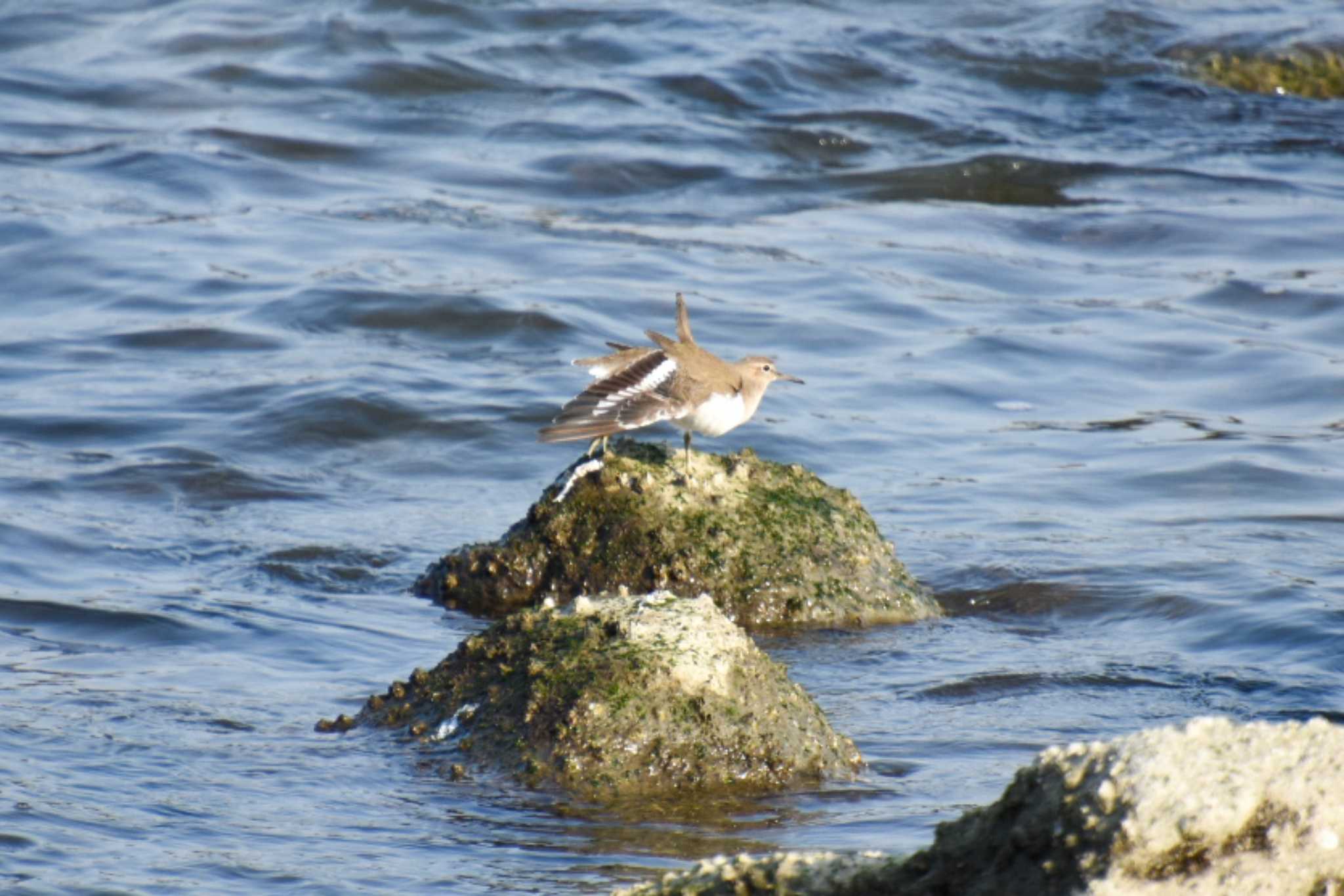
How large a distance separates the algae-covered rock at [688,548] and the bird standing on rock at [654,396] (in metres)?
0.15

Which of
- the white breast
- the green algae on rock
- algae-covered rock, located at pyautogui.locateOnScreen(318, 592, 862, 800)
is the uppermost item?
the green algae on rock

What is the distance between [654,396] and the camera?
6227 millimetres

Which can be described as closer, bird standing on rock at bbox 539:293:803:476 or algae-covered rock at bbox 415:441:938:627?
bird standing on rock at bbox 539:293:803:476

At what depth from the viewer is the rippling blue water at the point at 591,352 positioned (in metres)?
4.94

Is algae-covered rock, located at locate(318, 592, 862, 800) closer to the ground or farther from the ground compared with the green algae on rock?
closer to the ground

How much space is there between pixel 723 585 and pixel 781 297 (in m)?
5.38

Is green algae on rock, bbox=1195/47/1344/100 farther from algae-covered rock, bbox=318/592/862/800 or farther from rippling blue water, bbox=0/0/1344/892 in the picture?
algae-covered rock, bbox=318/592/862/800

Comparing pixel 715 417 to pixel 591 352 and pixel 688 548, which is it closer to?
pixel 688 548

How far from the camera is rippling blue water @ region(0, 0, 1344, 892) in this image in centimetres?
494

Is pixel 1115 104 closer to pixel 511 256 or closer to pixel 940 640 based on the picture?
pixel 511 256

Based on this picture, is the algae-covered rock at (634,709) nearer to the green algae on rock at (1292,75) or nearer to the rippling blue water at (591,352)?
the rippling blue water at (591,352)

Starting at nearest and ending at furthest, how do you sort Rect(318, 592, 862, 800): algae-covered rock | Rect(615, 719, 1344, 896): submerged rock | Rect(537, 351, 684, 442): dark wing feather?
Rect(615, 719, 1344, 896): submerged rock
Rect(318, 592, 862, 800): algae-covered rock
Rect(537, 351, 684, 442): dark wing feather

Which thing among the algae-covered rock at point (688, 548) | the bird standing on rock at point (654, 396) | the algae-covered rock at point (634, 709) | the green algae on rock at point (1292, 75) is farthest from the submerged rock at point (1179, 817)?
the green algae on rock at point (1292, 75)

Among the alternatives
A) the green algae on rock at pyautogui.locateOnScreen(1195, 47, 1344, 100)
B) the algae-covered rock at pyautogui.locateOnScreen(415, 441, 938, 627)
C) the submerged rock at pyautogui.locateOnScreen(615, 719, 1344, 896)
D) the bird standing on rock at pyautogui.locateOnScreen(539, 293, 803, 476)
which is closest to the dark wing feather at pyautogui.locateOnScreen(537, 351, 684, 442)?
the bird standing on rock at pyautogui.locateOnScreen(539, 293, 803, 476)
